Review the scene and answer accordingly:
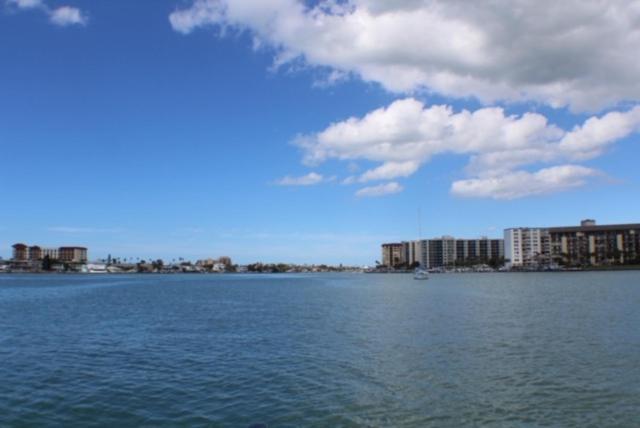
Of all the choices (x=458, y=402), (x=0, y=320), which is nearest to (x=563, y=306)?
(x=458, y=402)

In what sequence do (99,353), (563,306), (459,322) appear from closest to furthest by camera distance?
(99,353) → (459,322) → (563,306)

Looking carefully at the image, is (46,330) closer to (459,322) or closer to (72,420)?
(72,420)

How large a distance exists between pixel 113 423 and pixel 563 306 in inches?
2108

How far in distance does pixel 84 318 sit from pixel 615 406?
4558 centimetres

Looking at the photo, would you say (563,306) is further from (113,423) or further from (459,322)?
(113,423)

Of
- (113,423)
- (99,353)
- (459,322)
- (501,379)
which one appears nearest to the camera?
(113,423)

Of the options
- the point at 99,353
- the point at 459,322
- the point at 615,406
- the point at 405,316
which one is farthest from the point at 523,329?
the point at 99,353

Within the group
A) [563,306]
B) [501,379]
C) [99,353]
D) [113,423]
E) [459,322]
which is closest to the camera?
[113,423]


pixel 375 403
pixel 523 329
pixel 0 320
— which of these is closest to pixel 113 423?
pixel 375 403

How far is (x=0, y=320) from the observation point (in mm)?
48719

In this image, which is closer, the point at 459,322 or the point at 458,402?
the point at 458,402

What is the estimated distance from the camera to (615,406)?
59.7 feet

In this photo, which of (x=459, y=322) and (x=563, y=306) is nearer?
(x=459, y=322)

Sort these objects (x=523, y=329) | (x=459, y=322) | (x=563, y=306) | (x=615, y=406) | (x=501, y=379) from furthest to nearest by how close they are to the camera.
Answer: (x=563, y=306) < (x=459, y=322) < (x=523, y=329) < (x=501, y=379) < (x=615, y=406)
